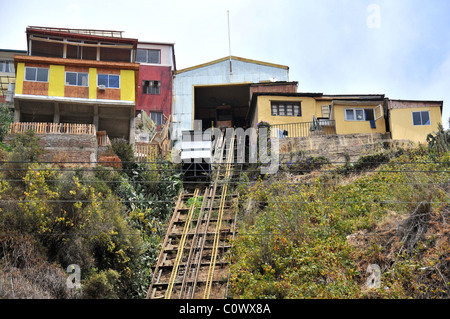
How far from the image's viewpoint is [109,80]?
3447 centimetres

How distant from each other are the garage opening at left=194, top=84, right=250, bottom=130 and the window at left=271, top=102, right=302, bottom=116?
997 cm

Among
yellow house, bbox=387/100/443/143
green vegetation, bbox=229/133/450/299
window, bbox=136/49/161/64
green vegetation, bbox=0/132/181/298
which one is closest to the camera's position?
green vegetation, bbox=229/133/450/299

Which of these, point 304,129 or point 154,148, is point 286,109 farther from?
point 154,148

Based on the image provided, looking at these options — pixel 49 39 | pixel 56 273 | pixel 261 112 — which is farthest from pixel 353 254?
pixel 49 39

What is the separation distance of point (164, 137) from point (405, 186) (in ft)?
67.8

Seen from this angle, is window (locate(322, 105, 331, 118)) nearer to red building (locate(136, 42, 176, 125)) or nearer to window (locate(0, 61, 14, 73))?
red building (locate(136, 42, 176, 125))

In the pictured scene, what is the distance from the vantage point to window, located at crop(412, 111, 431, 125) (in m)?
30.3

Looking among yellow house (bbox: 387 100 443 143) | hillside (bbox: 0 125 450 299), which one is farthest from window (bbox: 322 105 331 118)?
hillside (bbox: 0 125 450 299)

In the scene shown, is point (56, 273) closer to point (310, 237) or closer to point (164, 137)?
point (310, 237)

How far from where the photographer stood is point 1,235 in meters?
16.1

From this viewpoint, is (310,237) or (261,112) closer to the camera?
(310,237)

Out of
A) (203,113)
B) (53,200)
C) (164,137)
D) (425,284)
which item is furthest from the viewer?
(203,113)

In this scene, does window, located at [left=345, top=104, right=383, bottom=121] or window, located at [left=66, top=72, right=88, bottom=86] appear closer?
window, located at [left=345, top=104, right=383, bottom=121]

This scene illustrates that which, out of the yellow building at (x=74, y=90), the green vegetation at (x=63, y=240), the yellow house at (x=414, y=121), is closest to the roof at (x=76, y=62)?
the yellow building at (x=74, y=90)
